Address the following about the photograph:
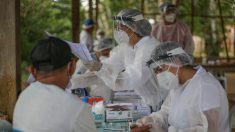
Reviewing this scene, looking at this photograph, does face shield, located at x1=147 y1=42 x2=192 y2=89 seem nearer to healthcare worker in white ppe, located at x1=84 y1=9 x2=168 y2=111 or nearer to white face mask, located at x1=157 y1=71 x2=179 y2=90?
white face mask, located at x1=157 y1=71 x2=179 y2=90

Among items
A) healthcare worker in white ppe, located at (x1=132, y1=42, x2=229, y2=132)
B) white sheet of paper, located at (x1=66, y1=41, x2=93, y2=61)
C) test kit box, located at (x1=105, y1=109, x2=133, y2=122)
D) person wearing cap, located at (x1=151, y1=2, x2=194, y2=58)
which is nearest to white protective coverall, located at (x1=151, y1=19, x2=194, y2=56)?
person wearing cap, located at (x1=151, y1=2, x2=194, y2=58)

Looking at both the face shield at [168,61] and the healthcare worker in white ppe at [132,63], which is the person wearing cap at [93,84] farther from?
the face shield at [168,61]

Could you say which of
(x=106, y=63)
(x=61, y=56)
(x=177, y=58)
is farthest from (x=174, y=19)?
(x=61, y=56)

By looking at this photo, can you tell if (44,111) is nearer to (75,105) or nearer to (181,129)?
(75,105)

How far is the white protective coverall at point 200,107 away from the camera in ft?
9.59

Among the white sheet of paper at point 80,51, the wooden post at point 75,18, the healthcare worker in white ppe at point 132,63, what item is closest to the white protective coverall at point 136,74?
the healthcare worker in white ppe at point 132,63

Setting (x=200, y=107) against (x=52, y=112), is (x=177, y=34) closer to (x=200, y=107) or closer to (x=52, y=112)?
(x=200, y=107)

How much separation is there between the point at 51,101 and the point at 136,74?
1886 mm

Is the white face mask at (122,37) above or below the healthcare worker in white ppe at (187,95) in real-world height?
above

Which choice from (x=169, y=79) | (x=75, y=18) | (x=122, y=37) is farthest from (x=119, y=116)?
(x=75, y=18)

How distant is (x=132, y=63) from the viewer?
4.22 m

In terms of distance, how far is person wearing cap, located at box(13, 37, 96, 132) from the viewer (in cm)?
214

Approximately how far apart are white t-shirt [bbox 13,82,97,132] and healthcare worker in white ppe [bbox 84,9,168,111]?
1.60m

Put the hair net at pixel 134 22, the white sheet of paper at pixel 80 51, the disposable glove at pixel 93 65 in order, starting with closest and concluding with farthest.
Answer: the white sheet of paper at pixel 80 51, the disposable glove at pixel 93 65, the hair net at pixel 134 22
